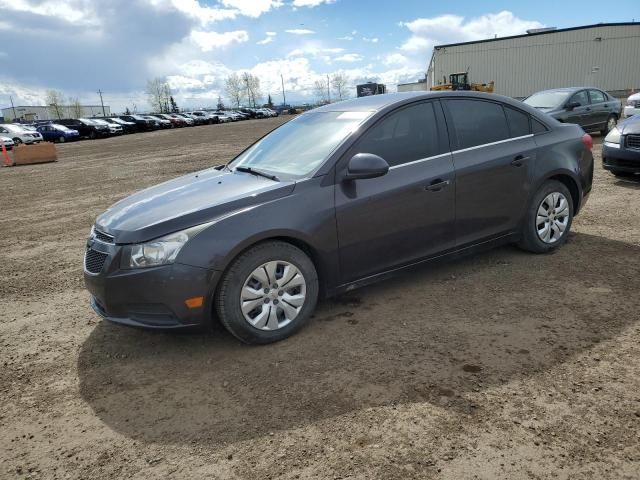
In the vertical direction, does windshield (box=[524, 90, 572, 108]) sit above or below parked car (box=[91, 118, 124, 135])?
below

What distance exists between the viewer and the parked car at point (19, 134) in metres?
29.3

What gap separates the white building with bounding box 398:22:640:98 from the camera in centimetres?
4894

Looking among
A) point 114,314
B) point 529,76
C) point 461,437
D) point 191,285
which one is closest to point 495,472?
point 461,437

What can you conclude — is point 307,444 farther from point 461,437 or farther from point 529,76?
point 529,76

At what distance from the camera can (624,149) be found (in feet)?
25.5

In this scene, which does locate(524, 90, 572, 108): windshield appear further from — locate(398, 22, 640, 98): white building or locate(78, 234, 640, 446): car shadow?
locate(398, 22, 640, 98): white building

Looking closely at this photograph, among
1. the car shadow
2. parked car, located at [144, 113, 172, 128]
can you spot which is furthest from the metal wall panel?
the car shadow

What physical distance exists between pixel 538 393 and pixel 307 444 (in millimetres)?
1334

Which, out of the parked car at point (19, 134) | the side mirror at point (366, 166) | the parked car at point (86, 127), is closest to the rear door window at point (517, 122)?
the side mirror at point (366, 166)

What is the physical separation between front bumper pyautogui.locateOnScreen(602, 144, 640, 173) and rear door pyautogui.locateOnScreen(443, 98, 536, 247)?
4030 mm

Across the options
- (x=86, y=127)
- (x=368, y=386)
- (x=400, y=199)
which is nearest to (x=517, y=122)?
(x=400, y=199)

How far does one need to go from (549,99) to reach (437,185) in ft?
34.8

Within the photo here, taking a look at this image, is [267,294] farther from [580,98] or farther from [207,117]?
[207,117]

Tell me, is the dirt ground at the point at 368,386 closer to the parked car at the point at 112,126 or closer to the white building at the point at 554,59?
the parked car at the point at 112,126
